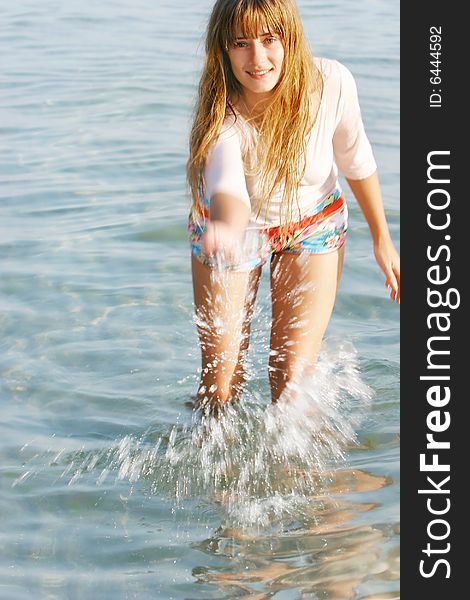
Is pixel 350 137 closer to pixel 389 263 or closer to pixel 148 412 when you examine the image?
pixel 389 263

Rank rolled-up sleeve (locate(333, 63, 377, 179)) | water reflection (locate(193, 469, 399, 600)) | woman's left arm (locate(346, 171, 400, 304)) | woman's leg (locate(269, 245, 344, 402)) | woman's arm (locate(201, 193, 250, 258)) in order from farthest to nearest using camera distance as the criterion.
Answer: woman's left arm (locate(346, 171, 400, 304)) → woman's leg (locate(269, 245, 344, 402)) → rolled-up sleeve (locate(333, 63, 377, 179)) → woman's arm (locate(201, 193, 250, 258)) → water reflection (locate(193, 469, 399, 600))

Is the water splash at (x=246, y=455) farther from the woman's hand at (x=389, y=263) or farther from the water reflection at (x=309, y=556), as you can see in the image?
the woman's hand at (x=389, y=263)

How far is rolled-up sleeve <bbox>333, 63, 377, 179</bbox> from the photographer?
13.4 feet

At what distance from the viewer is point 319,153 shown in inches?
161

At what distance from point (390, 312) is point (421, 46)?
2287 millimetres

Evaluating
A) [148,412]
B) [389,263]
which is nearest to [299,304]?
[389,263]

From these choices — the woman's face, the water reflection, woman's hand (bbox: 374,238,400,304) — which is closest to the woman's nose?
the woman's face

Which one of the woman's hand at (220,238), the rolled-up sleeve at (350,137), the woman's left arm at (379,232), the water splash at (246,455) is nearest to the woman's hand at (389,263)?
the woman's left arm at (379,232)

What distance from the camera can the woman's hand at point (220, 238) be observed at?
3.79 metres

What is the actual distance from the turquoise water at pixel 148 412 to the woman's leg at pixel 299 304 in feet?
0.86

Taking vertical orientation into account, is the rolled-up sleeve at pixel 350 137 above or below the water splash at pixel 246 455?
above

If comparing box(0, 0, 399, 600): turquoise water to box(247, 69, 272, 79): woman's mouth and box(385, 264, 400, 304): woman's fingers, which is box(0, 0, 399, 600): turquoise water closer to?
box(385, 264, 400, 304): woman's fingers

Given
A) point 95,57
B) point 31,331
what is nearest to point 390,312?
point 31,331

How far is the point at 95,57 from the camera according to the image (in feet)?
38.5
